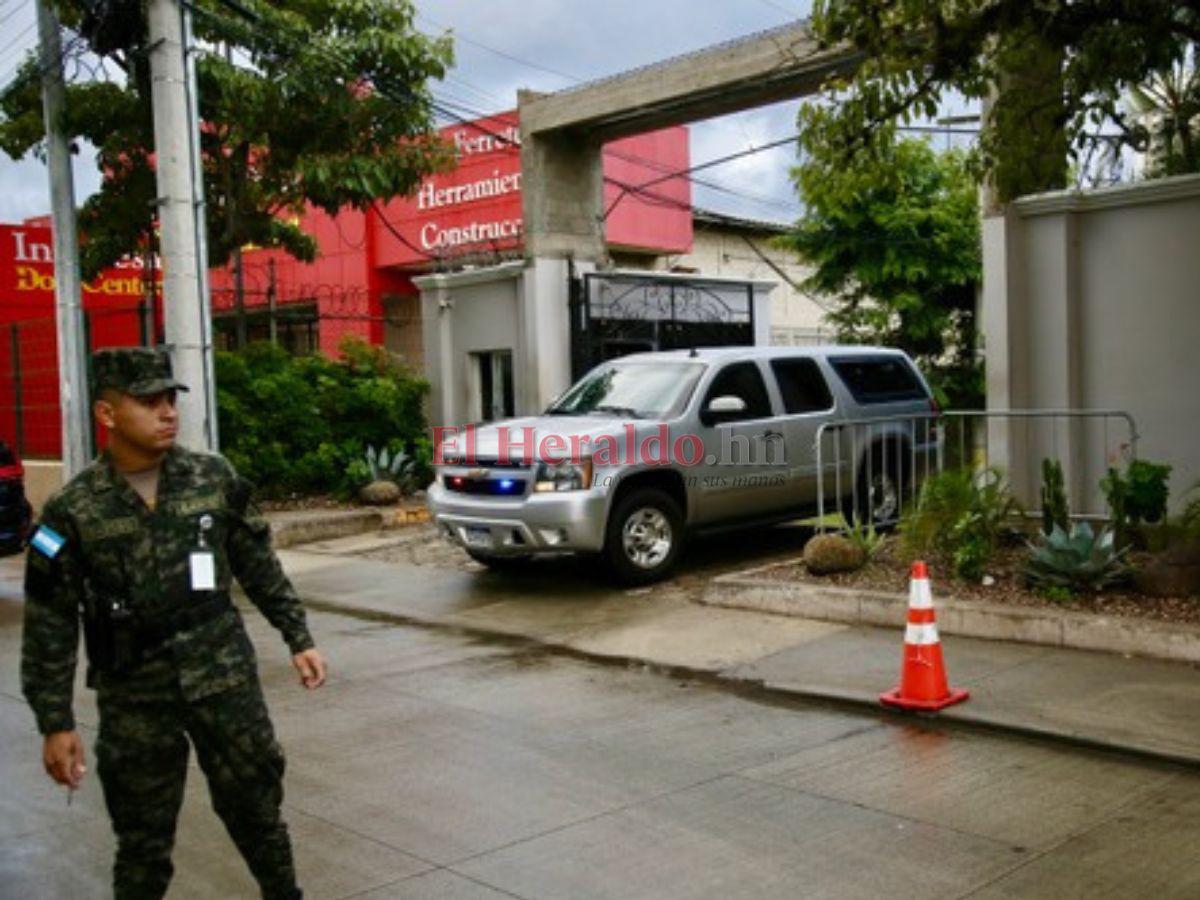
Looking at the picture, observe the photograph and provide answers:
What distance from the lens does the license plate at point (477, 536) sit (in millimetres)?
9820

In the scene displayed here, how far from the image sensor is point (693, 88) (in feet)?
44.6

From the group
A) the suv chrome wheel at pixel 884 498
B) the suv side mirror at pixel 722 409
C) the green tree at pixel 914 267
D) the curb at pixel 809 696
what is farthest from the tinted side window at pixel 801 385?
the green tree at pixel 914 267

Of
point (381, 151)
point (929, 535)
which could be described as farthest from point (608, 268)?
point (929, 535)

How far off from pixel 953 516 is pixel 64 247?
10273 mm

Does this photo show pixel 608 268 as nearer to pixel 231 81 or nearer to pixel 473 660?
pixel 231 81

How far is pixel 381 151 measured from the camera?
1523 cm

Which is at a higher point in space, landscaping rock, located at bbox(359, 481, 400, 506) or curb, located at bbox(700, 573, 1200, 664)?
landscaping rock, located at bbox(359, 481, 400, 506)

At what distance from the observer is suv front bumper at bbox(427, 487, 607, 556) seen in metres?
9.43

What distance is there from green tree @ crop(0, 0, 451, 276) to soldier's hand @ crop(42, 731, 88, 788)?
11.4m

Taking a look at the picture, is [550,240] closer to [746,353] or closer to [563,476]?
[746,353]

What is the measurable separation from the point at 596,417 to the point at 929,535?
2.94m

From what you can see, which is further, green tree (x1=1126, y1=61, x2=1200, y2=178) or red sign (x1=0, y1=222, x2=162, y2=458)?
red sign (x1=0, y1=222, x2=162, y2=458)

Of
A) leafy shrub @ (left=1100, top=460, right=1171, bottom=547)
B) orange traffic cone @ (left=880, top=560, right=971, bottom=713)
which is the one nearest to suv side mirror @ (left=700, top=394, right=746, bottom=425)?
leafy shrub @ (left=1100, top=460, right=1171, bottom=547)

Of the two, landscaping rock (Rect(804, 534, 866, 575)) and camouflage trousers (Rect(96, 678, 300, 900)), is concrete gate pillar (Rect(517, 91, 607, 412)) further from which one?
camouflage trousers (Rect(96, 678, 300, 900))
